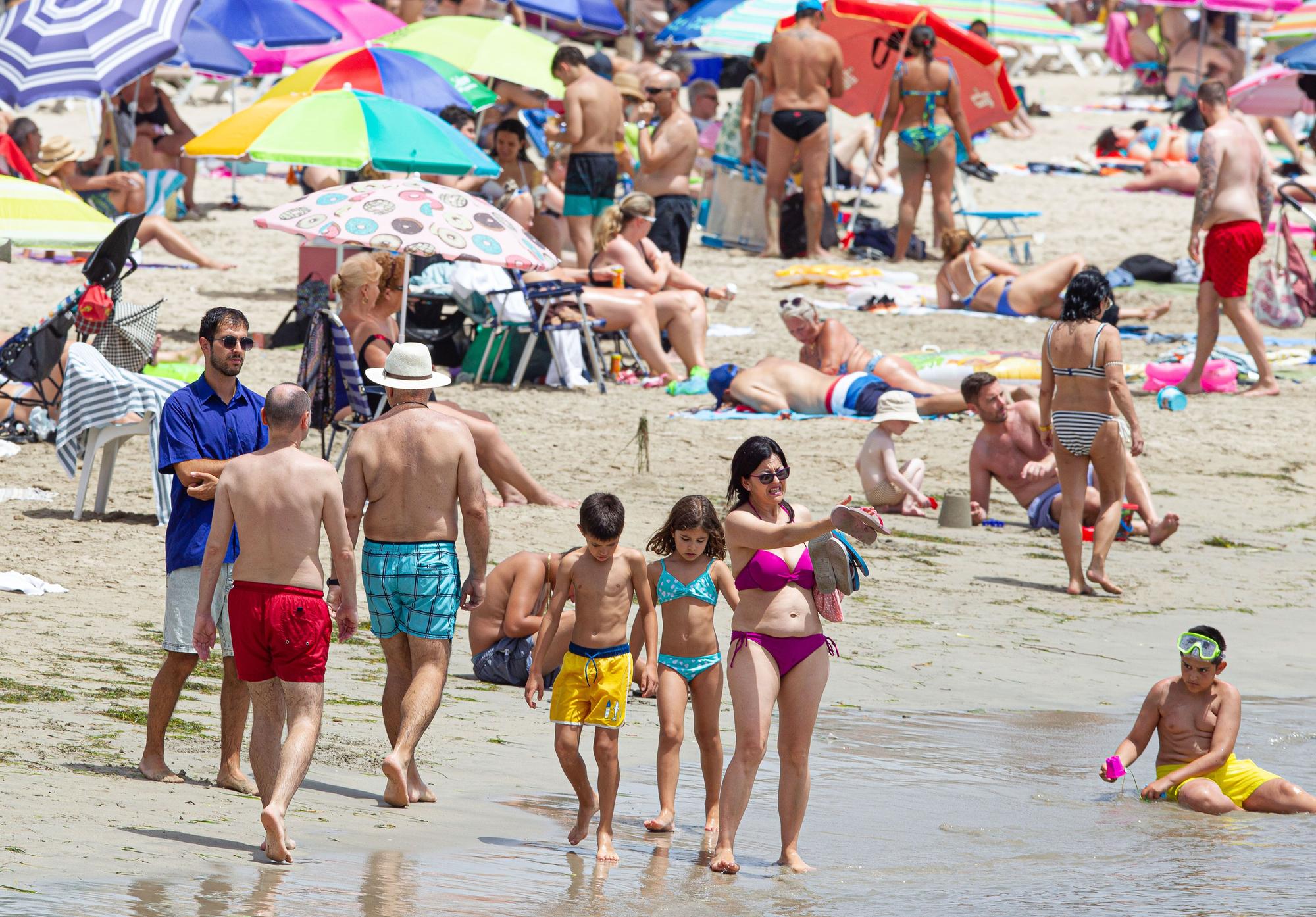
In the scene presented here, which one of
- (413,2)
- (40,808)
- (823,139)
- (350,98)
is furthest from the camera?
(413,2)

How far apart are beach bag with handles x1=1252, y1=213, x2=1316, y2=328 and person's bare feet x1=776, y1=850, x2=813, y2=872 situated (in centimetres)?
988

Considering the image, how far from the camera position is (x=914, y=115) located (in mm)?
16359

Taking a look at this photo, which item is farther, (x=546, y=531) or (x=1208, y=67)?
(x=1208, y=67)

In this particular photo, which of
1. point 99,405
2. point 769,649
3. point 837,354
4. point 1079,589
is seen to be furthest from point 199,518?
point 837,354

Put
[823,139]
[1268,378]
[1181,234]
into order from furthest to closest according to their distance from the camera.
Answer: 1. [1181,234]
2. [823,139]
3. [1268,378]

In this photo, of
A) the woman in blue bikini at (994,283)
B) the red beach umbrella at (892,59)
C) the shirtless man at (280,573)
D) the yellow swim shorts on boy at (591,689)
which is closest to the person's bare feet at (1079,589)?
the yellow swim shorts on boy at (591,689)

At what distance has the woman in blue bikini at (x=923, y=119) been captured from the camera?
1619cm

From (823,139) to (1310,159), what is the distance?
9908 mm

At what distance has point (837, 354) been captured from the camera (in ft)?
38.1

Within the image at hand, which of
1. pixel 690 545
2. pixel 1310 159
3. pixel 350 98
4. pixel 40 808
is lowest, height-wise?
pixel 40 808

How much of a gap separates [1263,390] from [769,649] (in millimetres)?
8055

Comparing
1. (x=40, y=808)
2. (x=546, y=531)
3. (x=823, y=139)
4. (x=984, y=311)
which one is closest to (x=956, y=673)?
(x=546, y=531)

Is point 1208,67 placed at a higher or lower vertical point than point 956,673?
higher

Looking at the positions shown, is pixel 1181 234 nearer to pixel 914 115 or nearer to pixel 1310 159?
pixel 914 115
